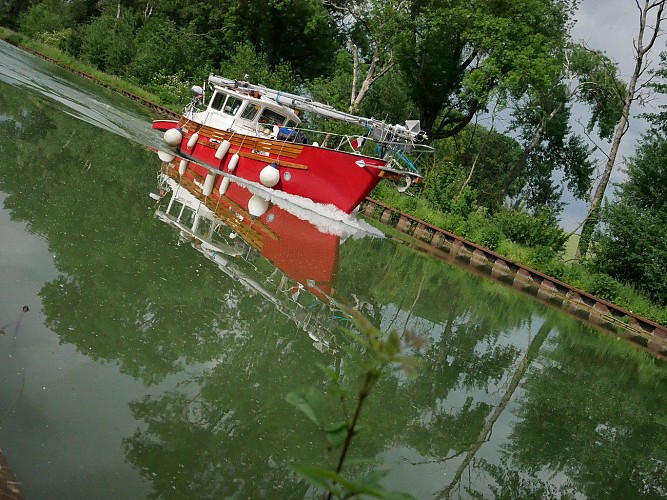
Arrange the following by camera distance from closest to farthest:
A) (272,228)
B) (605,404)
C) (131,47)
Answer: (605,404)
(272,228)
(131,47)

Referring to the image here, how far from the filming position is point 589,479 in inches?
297

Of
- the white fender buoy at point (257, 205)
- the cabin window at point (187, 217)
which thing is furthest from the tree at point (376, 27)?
the cabin window at point (187, 217)

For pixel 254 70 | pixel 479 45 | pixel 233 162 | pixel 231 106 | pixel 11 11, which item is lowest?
pixel 233 162

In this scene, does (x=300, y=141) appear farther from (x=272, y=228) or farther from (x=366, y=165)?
(x=272, y=228)

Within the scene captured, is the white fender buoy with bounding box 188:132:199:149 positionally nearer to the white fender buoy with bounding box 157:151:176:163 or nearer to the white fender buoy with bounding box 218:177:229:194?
the white fender buoy with bounding box 157:151:176:163

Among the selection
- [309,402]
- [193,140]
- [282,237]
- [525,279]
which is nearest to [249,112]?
[193,140]

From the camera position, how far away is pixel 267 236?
44.1 ft

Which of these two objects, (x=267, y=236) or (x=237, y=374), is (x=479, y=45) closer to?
(x=267, y=236)

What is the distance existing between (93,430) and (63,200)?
5878mm

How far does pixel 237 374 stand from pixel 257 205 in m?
10.6

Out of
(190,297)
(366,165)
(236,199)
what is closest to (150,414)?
(190,297)

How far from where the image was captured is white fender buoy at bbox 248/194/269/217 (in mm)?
15880

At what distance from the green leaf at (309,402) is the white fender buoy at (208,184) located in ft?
46.6

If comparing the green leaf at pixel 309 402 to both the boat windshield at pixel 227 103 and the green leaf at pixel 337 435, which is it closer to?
the green leaf at pixel 337 435
